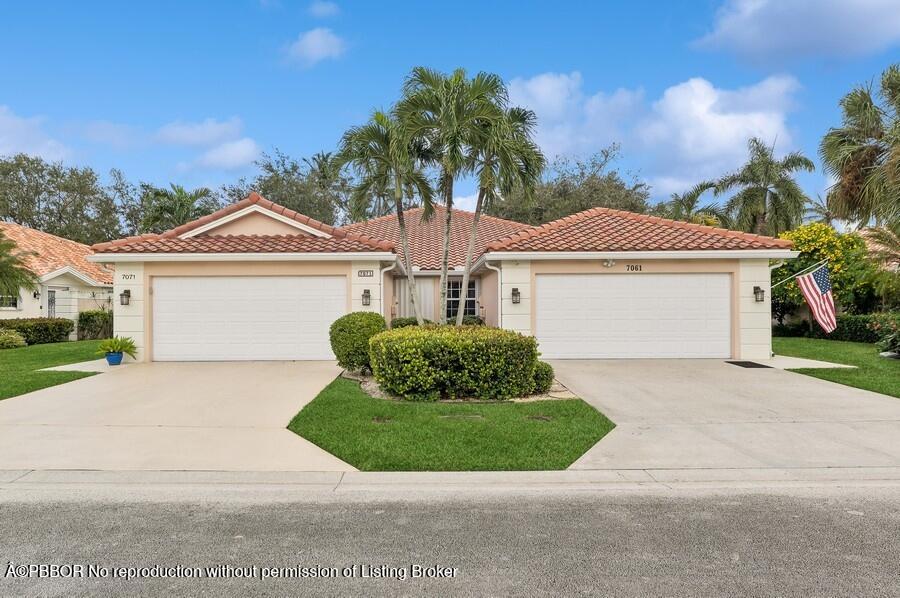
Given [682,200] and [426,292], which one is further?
[682,200]

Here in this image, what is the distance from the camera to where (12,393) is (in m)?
8.26

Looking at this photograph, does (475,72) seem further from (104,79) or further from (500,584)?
(104,79)

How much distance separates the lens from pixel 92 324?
69.8ft

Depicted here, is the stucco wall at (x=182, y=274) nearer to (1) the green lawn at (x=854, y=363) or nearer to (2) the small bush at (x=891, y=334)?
(1) the green lawn at (x=854, y=363)

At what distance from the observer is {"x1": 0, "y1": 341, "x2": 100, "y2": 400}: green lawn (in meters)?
8.88

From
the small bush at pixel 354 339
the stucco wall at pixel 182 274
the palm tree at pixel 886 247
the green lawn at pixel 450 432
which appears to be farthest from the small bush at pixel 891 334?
the stucco wall at pixel 182 274

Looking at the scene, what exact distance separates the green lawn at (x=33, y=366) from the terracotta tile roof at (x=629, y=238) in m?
9.65

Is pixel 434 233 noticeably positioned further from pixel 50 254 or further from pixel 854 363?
pixel 50 254

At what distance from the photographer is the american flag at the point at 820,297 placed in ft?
39.7

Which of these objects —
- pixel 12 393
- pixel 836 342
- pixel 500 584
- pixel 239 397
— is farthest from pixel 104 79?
pixel 836 342

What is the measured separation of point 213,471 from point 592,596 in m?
3.73

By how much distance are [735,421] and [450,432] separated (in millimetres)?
3847

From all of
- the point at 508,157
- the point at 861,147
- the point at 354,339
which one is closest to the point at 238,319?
the point at 354,339

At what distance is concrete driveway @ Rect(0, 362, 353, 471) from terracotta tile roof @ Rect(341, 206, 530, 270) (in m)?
7.58
